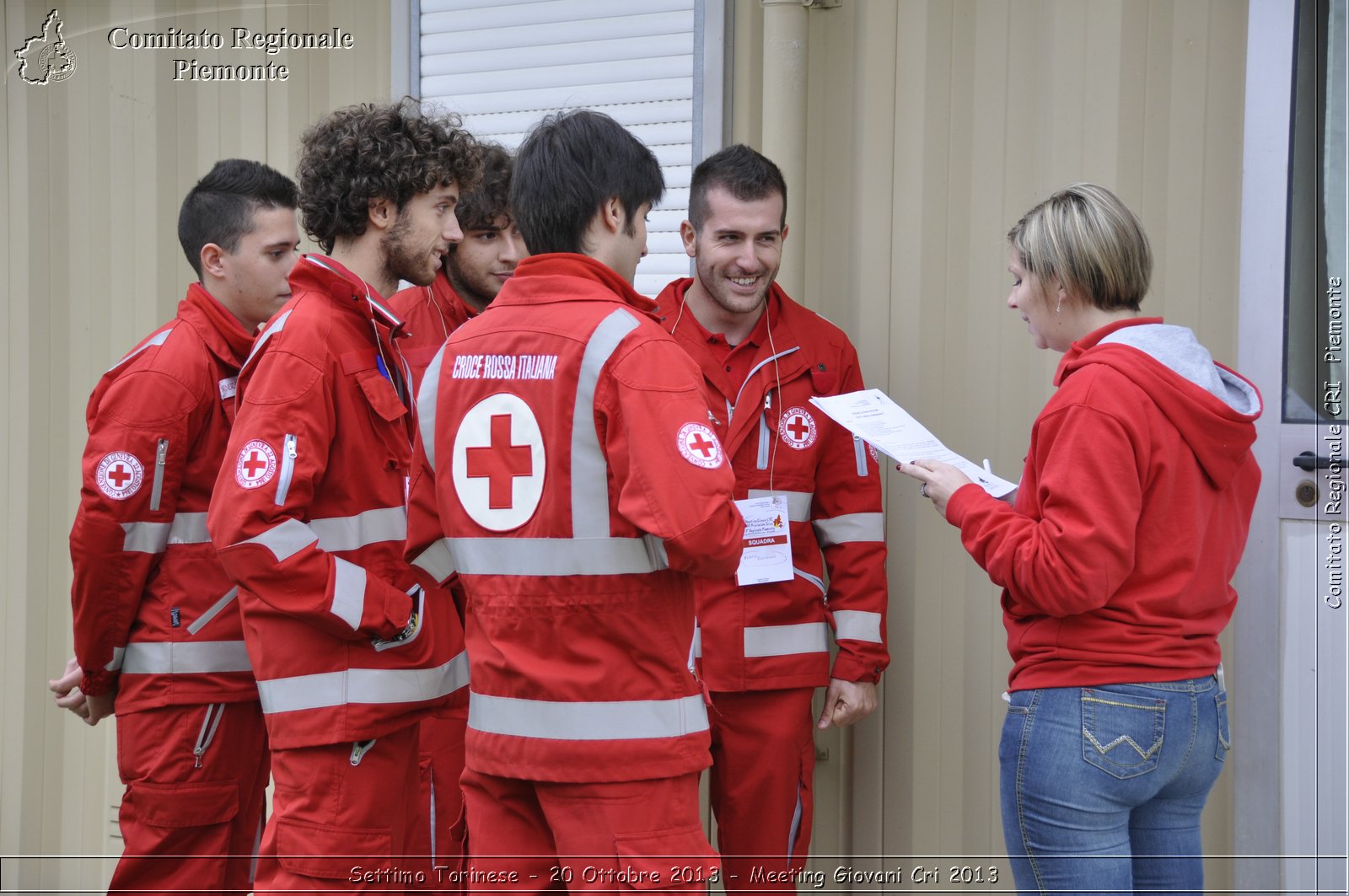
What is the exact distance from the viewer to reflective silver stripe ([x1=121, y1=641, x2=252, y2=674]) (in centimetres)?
304

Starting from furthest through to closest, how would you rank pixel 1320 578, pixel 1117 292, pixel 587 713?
pixel 1320 578, pixel 1117 292, pixel 587 713

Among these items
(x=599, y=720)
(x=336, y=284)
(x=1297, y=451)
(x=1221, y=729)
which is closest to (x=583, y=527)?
(x=599, y=720)

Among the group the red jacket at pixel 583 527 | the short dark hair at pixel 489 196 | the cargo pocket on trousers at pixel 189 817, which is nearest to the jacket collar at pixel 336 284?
the red jacket at pixel 583 527

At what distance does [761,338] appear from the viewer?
337 centimetres

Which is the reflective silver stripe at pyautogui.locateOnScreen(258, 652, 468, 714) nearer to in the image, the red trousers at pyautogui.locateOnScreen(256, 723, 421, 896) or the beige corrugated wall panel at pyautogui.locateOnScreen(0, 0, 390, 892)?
the red trousers at pyautogui.locateOnScreen(256, 723, 421, 896)

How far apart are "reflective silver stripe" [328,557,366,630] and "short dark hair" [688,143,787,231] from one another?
4.69 feet

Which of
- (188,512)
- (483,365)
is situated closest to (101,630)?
(188,512)

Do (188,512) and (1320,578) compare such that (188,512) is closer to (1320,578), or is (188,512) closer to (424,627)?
(424,627)

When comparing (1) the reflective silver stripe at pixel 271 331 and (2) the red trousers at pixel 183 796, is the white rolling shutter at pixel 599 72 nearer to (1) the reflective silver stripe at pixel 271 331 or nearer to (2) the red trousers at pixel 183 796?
(1) the reflective silver stripe at pixel 271 331

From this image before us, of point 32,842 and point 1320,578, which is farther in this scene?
point 32,842

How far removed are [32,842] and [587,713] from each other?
12.3ft

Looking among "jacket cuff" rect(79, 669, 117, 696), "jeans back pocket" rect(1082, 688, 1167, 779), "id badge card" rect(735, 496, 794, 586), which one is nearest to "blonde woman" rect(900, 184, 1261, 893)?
"jeans back pocket" rect(1082, 688, 1167, 779)

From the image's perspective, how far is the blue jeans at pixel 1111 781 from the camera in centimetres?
236

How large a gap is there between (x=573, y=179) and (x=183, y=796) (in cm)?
183
